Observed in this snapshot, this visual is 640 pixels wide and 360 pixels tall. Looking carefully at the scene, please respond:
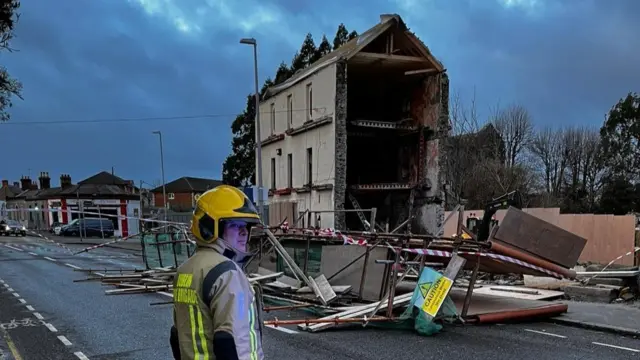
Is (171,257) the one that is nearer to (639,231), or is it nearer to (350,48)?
(350,48)

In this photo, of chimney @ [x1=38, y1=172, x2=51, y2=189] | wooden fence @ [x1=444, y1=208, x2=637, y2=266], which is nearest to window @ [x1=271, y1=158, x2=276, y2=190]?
wooden fence @ [x1=444, y1=208, x2=637, y2=266]

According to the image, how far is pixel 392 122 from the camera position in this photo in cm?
2391

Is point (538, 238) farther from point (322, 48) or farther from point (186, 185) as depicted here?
point (186, 185)

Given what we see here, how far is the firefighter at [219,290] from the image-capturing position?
230 centimetres

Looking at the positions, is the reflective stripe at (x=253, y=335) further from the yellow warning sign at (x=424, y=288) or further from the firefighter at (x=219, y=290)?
the yellow warning sign at (x=424, y=288)

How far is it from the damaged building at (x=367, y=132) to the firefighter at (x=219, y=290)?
1752cm

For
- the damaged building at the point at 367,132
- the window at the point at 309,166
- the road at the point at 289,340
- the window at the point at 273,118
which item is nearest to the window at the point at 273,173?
the damaged building at the point at 367,132

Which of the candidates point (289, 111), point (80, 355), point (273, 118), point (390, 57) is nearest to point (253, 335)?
point (80, 355)

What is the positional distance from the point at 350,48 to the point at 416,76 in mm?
3697

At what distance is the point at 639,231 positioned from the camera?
54.9 ft

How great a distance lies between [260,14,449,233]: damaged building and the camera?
21766mm

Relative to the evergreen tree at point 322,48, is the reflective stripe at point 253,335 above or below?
below

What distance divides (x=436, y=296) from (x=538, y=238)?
8.60 ft

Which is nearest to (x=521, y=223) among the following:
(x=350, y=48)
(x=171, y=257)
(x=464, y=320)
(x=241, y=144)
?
(x=464, y=320)
